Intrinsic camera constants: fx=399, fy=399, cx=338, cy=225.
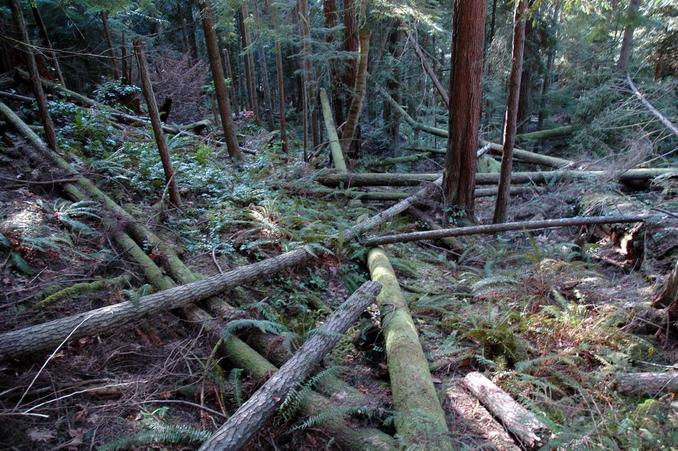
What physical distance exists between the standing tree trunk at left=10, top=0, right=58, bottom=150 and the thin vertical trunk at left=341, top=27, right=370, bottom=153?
696 centimetres

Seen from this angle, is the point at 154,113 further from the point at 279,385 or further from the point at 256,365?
the point at 279,385

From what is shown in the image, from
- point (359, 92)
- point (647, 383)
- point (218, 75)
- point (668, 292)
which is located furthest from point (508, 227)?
point (218, 75)

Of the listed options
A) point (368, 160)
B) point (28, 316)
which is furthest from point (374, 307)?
point (368, 160)

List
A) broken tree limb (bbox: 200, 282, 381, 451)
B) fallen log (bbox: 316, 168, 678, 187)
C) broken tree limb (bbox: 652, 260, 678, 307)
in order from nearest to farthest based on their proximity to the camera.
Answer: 1. broken tree limb (bbox: 200, 282, 381, 451)
2. broken tree limb (bbox: 652, 260, 678, 307)
3. fallen log (bbox: 316, 168, 678, 187)

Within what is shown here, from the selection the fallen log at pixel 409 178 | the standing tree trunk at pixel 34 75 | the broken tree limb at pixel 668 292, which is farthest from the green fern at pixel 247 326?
the fallen log at pixel 409 178

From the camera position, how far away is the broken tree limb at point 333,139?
11.0 m

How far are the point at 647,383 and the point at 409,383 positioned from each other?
2051 mm

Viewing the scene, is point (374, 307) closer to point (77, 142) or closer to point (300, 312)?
point (300, 312)

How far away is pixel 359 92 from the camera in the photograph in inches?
438

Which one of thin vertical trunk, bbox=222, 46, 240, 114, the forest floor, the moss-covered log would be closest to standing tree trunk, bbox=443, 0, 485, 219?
the forest floor

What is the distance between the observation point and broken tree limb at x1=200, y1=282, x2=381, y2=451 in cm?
265

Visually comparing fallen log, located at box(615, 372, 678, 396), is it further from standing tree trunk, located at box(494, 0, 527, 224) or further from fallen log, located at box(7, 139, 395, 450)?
standing tree trunk, located at box(494, 0, 527, 224)

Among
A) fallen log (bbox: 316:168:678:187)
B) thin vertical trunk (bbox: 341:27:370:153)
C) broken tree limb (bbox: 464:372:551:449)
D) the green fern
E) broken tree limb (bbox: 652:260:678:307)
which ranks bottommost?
fallen log (bbox: 316:168:678:187)

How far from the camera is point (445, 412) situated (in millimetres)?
3451
